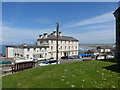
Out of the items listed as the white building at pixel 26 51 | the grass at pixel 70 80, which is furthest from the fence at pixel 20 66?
the white building at pixel 26 51

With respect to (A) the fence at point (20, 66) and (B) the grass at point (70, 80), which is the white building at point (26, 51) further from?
(B) the grass at point (70, 80)

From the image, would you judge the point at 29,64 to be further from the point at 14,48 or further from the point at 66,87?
the point at 14,48

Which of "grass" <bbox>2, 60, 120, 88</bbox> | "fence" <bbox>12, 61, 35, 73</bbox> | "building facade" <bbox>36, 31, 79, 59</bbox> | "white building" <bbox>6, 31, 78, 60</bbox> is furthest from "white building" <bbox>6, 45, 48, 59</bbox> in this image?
"grass" <bbox>2, 60, 120, 88</bbox>

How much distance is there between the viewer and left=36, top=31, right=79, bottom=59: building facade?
5647 centimetres

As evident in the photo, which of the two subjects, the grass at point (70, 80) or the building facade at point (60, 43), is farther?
the building facade at point (60, 43)

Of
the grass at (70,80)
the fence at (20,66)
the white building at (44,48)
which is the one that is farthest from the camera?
the white building at (44,48)

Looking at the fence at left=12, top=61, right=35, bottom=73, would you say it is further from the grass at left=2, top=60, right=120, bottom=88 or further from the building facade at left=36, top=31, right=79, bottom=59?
the building facade at left=36, top=31, right=79, bottom=59

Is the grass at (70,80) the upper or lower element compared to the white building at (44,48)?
lower

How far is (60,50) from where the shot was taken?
6116 centimetres

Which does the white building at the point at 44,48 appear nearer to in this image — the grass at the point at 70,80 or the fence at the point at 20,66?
the fence at the point at 20,66

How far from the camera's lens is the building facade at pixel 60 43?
56.5 meters

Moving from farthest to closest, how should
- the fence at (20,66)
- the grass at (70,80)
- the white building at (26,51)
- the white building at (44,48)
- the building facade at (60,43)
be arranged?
the building facade at (60,43), the white building at (44,48), the white building at (26,51), the fence at (20,66), the grass at (70,80)

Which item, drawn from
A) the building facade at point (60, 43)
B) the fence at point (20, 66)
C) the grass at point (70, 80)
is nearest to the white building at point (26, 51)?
the building facade at point (60, 43)

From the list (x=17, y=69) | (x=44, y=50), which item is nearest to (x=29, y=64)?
(x=17, y=69)
